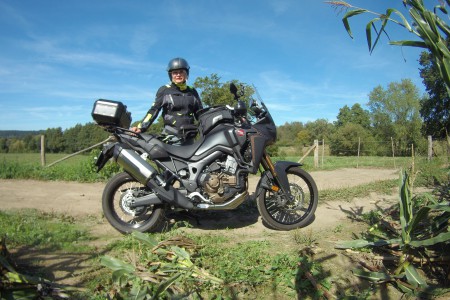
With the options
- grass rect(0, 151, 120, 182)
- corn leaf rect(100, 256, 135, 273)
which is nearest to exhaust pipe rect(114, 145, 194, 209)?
corn leaf rect(100, 256, 135, 273)

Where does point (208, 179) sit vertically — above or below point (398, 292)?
above

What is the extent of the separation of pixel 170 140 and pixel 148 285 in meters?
2.14

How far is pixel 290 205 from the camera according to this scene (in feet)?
13.5

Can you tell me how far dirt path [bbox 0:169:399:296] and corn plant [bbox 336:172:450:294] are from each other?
12.6 inches

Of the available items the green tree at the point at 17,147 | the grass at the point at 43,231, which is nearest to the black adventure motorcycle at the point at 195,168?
the grass at the point at 43,231

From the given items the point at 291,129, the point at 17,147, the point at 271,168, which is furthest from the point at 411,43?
the point at 291,129

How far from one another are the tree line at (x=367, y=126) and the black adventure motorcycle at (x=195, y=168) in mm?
695

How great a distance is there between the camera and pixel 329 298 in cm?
230

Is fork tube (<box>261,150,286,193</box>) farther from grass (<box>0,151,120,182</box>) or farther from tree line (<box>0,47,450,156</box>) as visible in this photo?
grass (<box>0,151,120,182</box>)

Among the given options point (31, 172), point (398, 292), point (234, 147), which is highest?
point (234, 147)

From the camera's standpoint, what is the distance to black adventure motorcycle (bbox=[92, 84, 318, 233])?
143 inches

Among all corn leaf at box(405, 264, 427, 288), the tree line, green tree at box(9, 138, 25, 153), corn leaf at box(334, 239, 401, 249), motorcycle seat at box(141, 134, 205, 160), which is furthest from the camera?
green tree at box(9, 138, 25, 153)

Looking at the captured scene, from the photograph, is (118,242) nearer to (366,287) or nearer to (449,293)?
Result: (366,287)

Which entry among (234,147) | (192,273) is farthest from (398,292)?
(234,147)
